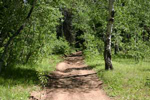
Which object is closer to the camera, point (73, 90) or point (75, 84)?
point (73, 90)

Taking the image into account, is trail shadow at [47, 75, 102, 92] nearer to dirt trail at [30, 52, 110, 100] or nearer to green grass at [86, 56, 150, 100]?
dirt trail at [30, 52, 110, 100]

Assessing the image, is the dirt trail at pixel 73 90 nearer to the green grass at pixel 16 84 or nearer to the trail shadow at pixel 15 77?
the green grass at pixel 16 84

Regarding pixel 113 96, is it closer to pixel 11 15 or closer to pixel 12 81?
pixel 12 81

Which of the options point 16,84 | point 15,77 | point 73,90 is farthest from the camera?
point 15,77

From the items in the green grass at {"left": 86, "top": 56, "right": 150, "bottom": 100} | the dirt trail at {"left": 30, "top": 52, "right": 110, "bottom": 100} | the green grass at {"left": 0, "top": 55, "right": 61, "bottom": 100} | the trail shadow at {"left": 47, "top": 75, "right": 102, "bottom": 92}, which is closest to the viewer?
the green grass at {"left": 0, "top": 55, "right": 61, "bottom": 100}

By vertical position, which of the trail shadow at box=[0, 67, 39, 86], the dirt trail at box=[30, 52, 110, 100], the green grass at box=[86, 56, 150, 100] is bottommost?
the dirt trail at box=[30, 52, 110, 100]

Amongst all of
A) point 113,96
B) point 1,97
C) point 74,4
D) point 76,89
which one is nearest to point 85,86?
point 76,89

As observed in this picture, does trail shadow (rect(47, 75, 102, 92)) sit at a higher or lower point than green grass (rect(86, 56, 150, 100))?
lower

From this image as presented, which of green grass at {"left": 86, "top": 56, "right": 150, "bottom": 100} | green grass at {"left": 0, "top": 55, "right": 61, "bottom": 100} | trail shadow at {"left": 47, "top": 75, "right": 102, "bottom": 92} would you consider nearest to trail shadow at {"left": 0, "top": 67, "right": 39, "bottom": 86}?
green grass at {"left": 0, "top": 55, "right": 61, "bottom": 100}

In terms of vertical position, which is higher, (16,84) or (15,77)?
(15,77)

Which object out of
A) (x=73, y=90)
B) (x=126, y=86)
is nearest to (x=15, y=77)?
Result: (x=73, y=90)

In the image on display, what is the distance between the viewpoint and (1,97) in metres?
7.68

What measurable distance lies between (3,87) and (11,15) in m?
4.58

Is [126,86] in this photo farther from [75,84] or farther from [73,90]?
[75,84]
